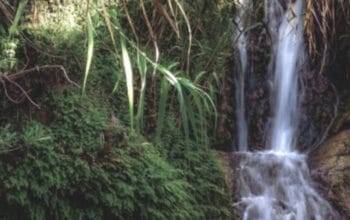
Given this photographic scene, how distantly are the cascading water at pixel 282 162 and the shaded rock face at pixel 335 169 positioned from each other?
8 cm

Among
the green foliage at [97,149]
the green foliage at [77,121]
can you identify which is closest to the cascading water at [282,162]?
the green foliage at [97,149]

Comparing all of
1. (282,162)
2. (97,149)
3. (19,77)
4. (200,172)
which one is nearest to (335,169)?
(282,162)

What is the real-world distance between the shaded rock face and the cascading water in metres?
0.08

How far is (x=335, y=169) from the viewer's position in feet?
15.4

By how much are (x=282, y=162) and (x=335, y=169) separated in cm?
40

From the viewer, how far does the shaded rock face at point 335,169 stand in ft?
14.8

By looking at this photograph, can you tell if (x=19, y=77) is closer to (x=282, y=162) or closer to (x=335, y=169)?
(x=282, y=162)

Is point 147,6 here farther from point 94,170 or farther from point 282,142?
point 282,142

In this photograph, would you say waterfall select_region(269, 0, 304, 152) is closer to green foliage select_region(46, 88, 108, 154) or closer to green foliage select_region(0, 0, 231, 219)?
green foliage select_region(0, 0, 231, 219)

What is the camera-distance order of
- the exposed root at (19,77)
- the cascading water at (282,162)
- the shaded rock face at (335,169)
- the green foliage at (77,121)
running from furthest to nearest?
the shaded rock face at (335,169), the cascading water at (282,162), the green foliage at (77,121), the exposed root at (19,77)

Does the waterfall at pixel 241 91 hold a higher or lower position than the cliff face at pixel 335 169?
higher

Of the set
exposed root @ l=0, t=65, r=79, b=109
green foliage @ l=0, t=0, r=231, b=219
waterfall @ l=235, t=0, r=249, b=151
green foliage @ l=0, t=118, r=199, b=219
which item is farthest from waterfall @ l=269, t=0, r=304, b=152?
exposed root @ l=0, t=65, r=79, b=109

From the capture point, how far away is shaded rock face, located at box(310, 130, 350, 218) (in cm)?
451

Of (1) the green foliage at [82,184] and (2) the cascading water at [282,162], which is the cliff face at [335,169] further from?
(1) the green foliage at [82,184]
